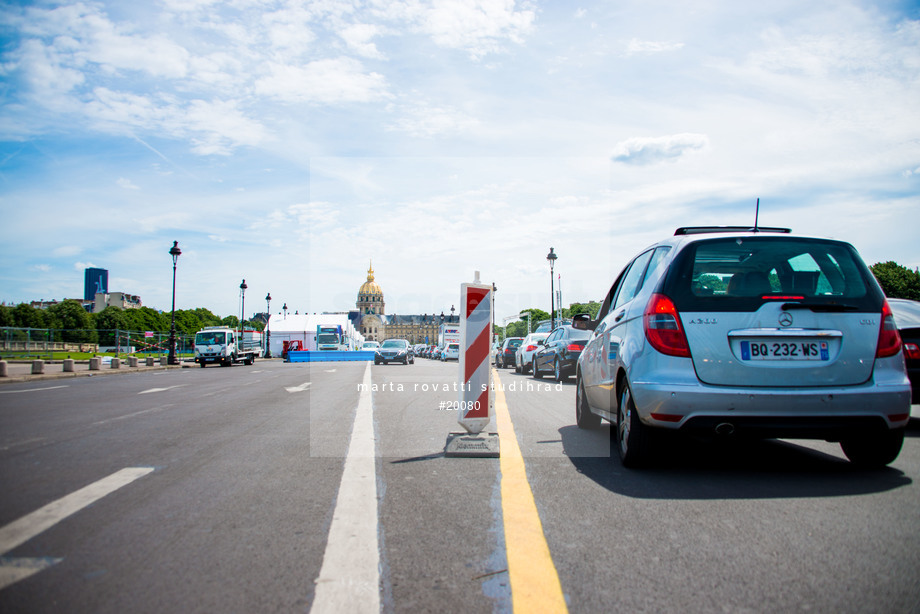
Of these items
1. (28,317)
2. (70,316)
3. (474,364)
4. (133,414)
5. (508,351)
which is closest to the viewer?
(474,364)

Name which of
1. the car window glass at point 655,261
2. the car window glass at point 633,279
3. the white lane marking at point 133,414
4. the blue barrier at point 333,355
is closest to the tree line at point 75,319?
the blue barrier at point 333,355

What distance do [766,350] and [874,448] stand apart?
1.31m

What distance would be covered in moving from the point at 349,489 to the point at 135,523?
134cm

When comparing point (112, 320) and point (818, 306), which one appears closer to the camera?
point (818, 306)

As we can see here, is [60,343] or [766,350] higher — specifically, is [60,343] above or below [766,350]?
above

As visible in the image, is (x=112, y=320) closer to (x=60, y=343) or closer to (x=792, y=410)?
(x=60, y=343)

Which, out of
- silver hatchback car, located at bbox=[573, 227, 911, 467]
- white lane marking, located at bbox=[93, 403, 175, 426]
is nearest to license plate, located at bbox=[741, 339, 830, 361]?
silver hatchback car, located at bbox=[573, 227, 911, 467]

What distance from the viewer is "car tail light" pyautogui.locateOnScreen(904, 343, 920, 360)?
8.02m

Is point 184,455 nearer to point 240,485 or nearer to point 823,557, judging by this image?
point 240,485

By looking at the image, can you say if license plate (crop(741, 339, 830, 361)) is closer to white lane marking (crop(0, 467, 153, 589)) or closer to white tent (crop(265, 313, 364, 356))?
white lane marking (crop(0, 467, 153, 589))

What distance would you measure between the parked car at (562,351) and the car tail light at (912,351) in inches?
364

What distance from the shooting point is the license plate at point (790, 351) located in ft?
15.3

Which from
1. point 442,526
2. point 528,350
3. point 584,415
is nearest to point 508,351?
point 528,350

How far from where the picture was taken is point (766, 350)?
4.68 meters
